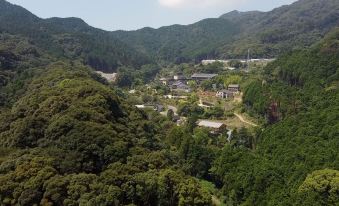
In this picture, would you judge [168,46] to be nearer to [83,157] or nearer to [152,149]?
[152,149]

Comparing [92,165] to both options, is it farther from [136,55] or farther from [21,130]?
[136,55]

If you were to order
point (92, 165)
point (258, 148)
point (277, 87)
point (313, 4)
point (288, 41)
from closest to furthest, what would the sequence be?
1. point (92, 165)
2. point (258, 148)
3. point (277, 87)
4. point (288, 41)
5. point (313, 4)

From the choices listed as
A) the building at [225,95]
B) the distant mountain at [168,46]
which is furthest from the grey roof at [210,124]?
the distant mountain at [168,46]

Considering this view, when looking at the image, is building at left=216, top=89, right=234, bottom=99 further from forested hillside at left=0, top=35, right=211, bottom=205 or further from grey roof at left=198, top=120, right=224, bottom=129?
forested hillside at left=0, top=35, right=211, bottom=205

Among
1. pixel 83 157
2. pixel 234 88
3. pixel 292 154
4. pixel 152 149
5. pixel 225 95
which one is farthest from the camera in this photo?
pixel 234 88

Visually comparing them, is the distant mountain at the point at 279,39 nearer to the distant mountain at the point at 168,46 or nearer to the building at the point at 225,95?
the distant mountain at the point at 168,46

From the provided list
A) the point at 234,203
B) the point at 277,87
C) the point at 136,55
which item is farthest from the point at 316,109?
the point at 136,55

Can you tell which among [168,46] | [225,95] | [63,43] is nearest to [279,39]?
[168,46]

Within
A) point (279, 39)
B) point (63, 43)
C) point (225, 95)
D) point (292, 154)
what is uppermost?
point (63, 43)

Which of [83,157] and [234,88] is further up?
[83,157]
